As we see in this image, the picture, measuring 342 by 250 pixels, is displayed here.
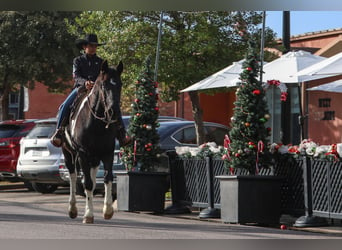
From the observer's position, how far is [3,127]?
24.2m

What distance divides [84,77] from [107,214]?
7.61 feet

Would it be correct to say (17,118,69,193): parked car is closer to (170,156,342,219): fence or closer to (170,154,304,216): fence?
(170,154,304,216): fence

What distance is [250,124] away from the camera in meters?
14.0

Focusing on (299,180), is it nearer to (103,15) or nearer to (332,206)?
(332,206)

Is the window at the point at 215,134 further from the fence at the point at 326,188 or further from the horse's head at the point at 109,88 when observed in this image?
the horse's head at the point at 109,88

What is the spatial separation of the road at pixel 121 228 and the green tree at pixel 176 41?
7.35 meters

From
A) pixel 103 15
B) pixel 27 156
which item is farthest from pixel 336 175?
pixel 103 15

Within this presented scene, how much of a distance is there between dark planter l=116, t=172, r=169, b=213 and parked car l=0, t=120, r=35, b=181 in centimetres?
787

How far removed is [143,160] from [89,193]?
378 cm

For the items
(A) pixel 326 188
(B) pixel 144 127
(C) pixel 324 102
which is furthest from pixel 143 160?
(C) pixel 324 102

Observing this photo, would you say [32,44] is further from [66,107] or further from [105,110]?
[105,110]

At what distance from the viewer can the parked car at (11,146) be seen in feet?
76.9

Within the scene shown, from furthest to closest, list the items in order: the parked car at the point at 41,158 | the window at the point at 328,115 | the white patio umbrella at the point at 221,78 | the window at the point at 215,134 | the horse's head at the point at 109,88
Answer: the window at the point at 328,115 → the white patio umbrella at the point at 221,78 → the parked car at the point at 41,158 → the window at the point at 215,134 → the horse's head at the point at 109,88

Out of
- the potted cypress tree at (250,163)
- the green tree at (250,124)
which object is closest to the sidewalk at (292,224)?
the potted cypress tree at (250,163)
